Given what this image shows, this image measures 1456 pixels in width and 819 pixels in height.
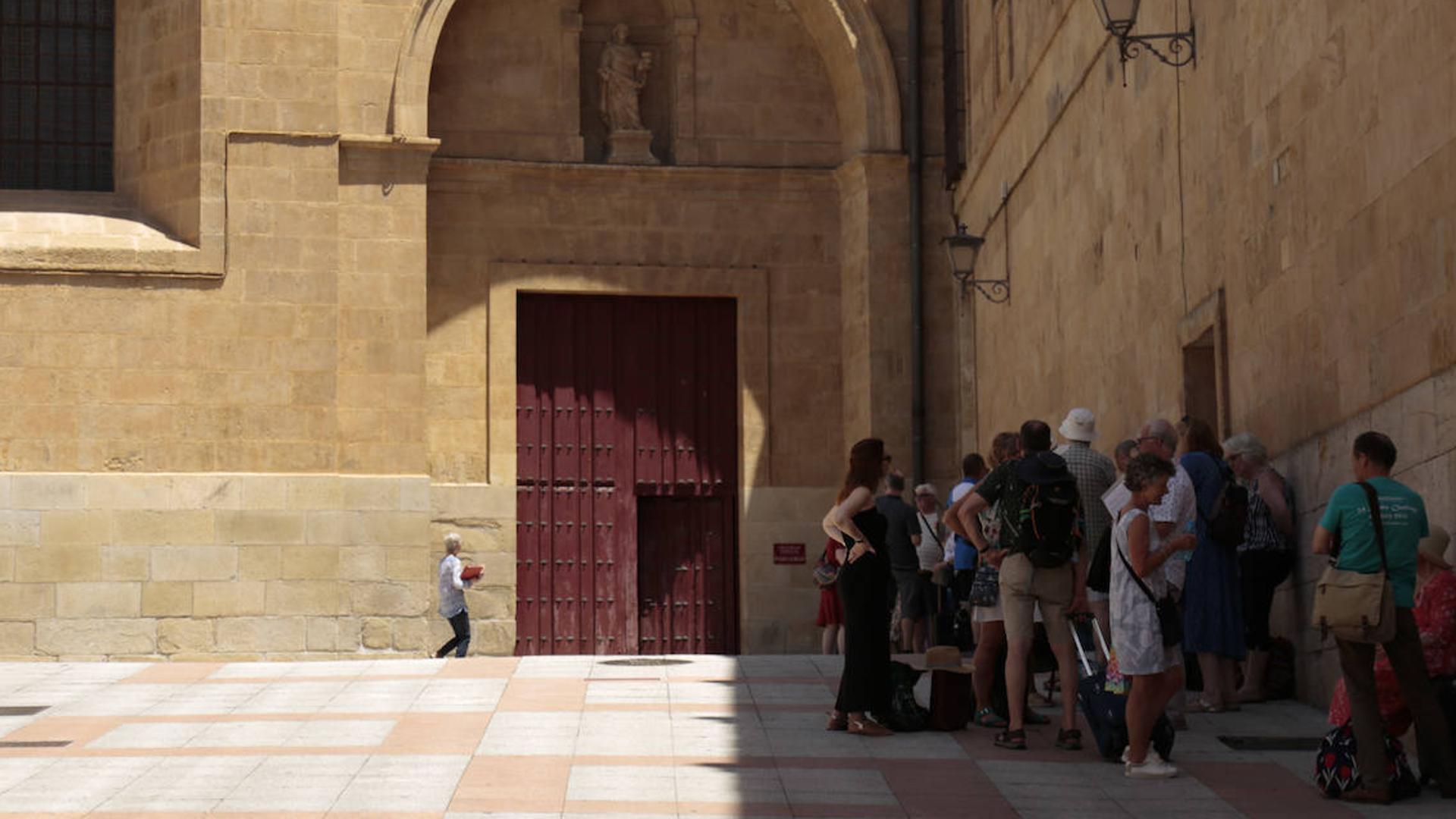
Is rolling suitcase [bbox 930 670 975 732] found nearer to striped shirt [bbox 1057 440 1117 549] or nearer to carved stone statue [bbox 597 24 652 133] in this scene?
striped shirt [bbox 1057 440 1117 549]

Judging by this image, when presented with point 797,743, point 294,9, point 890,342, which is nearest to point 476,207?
point 294,9

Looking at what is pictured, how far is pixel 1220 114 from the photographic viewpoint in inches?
479

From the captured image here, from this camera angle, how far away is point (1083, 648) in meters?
10.9

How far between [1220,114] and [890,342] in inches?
361

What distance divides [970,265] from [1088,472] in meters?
8.52

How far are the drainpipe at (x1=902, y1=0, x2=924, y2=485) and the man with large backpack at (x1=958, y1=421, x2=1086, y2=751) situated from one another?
1140 cm

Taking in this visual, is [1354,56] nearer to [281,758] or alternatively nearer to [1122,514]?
[1122,514]

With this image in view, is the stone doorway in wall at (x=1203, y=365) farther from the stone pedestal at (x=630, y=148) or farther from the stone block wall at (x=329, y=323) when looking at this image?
the stone pedestal at (x=630, y=148)

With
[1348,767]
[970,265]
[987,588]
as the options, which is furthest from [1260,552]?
[970,265]

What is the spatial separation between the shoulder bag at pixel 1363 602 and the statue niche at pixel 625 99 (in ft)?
47.0

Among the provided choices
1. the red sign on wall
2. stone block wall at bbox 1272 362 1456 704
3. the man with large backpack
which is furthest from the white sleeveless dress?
the red sign on wall

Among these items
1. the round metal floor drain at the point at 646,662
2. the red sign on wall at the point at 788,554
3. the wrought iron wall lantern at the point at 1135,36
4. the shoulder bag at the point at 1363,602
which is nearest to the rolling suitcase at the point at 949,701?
the shoulder bag at the point at 1363,602

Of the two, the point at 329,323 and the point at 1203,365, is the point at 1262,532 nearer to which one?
the point at 1203,365

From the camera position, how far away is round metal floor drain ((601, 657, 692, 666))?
14.1 meters
